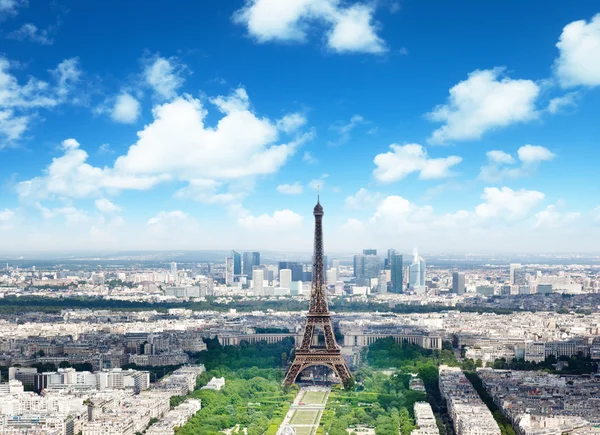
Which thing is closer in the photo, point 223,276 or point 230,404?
point 230,404

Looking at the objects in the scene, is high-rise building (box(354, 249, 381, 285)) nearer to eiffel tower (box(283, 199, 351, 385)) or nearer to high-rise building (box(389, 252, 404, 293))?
high-rise building (box(389, 252, 404, 293))

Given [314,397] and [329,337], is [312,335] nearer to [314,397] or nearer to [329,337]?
[329,337]

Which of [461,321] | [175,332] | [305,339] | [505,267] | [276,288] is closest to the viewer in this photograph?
[305,339]

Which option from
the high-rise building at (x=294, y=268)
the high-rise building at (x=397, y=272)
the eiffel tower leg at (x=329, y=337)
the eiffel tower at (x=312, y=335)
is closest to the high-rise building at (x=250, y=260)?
the high-rise building at (x=294, y=268)

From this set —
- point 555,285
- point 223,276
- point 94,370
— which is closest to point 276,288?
point 223,276

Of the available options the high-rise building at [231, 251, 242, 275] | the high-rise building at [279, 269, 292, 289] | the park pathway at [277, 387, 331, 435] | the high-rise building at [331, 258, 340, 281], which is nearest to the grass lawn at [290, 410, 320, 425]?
the park pathway at [277, 387, 331, 435]

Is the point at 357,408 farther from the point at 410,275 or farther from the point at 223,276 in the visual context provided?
the point at 223,276

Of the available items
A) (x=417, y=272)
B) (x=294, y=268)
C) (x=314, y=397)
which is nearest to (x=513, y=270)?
(x=417, y=272)

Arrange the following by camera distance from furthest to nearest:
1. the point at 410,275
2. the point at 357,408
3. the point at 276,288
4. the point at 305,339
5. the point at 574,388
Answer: the point at 410,275 < the point at 276,288 < the point at 305,339 < the point at 574,388 < the point at 357,408

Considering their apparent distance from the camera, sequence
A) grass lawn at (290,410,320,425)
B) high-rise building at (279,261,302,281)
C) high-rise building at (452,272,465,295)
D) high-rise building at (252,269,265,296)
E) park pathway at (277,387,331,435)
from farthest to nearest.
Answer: high-rise building at (279,261,302,281), high-rise building at (452,272,465,295), high-rise building at (252,269,265,296), grass lawn at (290,410,320,425), park pathway at (277,387,331,435)
